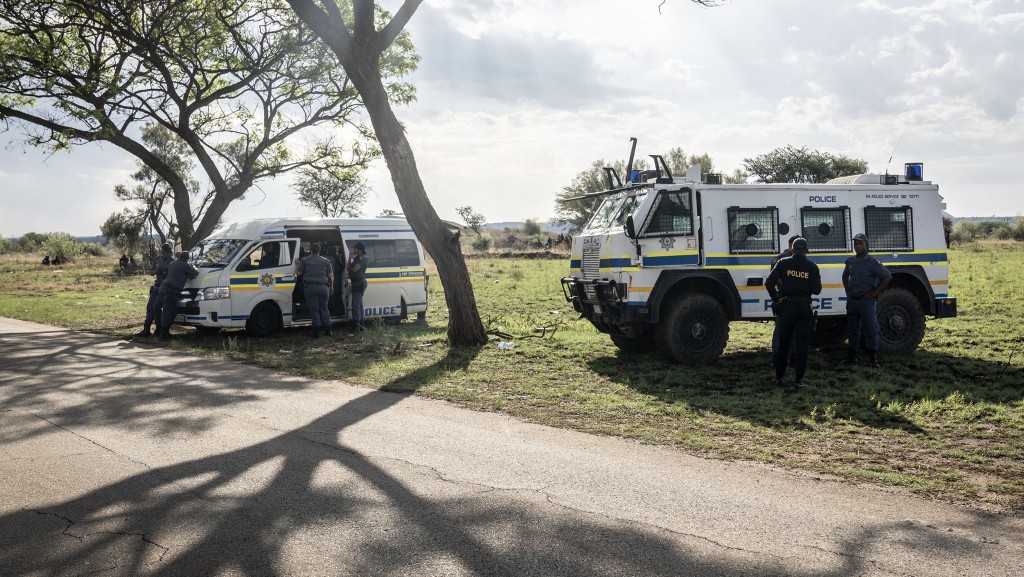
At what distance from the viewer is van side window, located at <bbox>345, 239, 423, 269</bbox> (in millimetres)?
16734

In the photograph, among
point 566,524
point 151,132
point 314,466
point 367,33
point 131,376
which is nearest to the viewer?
point 566,524

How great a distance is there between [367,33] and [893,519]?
35.9 ft

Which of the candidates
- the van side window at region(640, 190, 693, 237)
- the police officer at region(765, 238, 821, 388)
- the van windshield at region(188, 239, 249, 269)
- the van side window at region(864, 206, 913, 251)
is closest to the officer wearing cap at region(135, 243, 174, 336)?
the van windshield at region(188, 239, 249, 269)

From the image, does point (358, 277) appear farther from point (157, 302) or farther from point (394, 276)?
point (157, 302)

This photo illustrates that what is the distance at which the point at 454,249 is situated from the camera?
13469 mm

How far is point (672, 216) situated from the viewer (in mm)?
11078

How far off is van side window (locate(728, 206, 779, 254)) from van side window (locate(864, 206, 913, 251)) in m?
1.57

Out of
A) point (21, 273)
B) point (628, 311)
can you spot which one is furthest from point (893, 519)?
point (21, 273)

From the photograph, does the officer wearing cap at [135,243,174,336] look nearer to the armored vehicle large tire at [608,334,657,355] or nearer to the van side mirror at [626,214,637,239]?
the armored vehicle large tire at [608,334,657,355]

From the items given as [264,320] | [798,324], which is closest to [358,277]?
[264,320]

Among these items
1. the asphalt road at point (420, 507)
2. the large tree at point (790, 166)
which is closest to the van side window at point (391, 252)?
the asphalt road at point (420, 507)

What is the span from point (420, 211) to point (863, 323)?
710cm

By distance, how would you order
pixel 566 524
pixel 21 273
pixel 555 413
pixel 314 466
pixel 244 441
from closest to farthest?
1. pixel 566 524
2. pixel 314 466
3. pixel 244 441
4. pixel 555 413
5. pixel 21 273

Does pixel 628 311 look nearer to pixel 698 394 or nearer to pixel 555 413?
pixel 698 394
